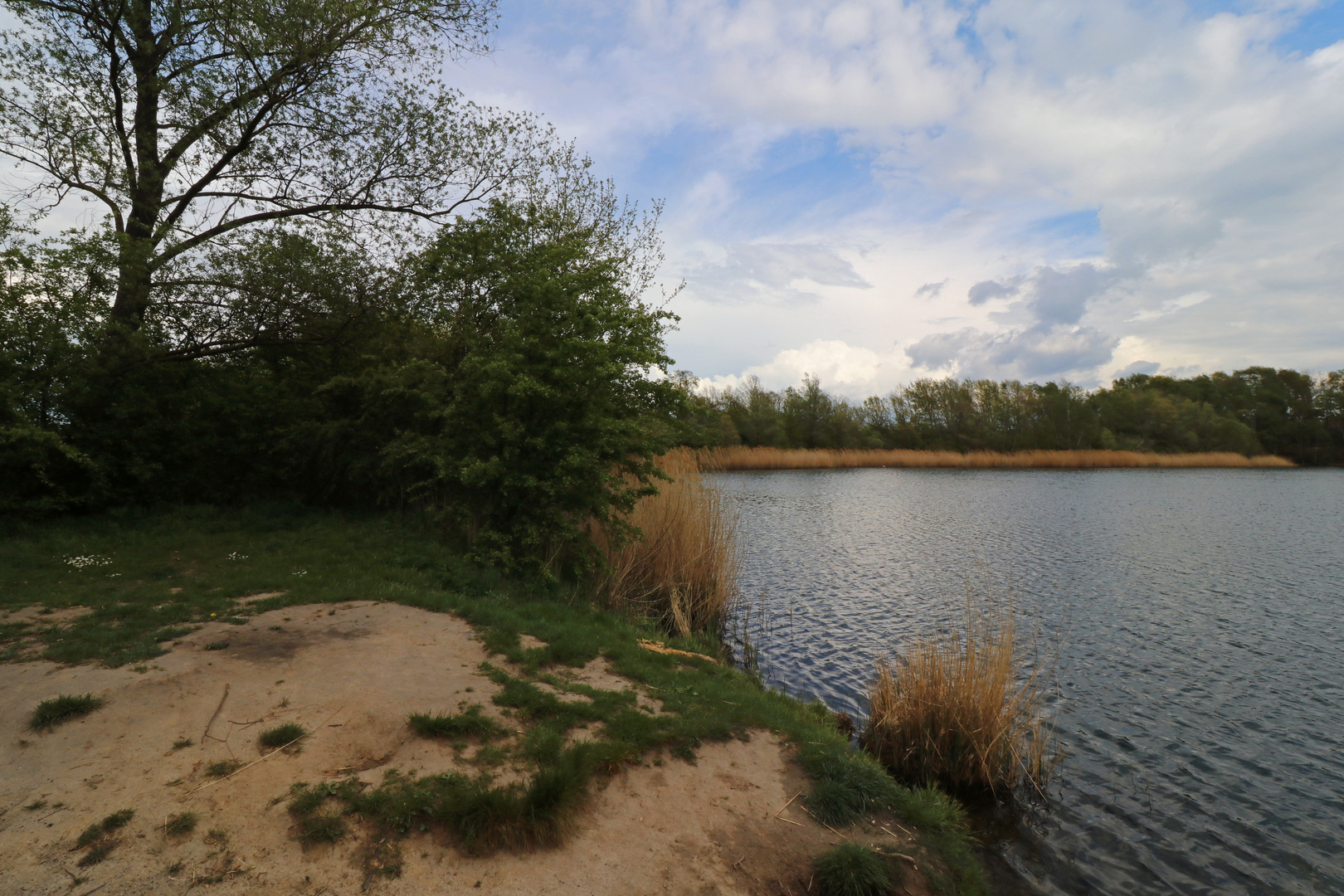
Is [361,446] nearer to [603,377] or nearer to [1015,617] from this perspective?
[603,377]

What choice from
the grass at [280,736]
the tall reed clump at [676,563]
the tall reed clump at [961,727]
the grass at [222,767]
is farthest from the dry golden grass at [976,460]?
the grass at [222,767]

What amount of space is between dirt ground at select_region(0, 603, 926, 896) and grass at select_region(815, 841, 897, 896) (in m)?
0.14

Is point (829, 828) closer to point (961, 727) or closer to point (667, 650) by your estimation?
point (961, 727)

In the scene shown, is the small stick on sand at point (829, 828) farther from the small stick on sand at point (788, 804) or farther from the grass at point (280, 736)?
the grass at point (280, 736)

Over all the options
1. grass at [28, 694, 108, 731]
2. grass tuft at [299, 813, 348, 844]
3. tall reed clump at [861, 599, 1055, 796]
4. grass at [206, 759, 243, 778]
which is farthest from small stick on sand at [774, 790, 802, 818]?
grass at [28, 694, 108, 731]

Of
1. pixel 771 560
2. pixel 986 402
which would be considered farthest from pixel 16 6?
pixel 986 402

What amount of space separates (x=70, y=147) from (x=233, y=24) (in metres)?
4.00

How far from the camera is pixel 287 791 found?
13.4 ft

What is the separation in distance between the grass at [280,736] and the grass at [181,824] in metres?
0.72

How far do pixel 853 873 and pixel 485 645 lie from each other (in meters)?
4.21

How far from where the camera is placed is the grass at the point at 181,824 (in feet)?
12.0

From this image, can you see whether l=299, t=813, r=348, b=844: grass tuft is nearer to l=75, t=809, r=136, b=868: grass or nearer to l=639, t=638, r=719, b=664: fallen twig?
l=75, t=809, r=136, b=868: grass

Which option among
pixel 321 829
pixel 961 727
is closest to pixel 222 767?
pixel 321 829

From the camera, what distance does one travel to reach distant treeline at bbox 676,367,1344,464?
191ft
